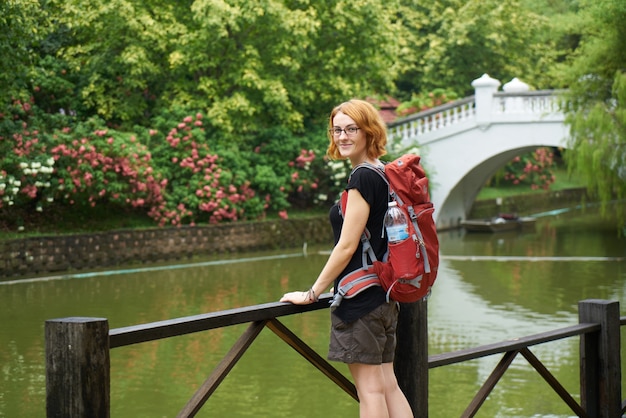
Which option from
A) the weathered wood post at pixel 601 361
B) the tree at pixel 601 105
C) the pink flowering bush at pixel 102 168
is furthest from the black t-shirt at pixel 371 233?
the tree at pixel 601 105

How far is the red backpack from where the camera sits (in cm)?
390

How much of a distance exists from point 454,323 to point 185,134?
1012 centimetres

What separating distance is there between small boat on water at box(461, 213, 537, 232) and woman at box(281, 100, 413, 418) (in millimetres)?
22763

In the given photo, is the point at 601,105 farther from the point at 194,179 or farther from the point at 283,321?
the point at 283,321

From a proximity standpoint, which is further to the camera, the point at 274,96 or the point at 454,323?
the point at 274,96

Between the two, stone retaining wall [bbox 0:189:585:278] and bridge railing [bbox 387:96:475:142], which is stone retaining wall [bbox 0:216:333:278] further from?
bridge railing [bbox 387:96:475:142]

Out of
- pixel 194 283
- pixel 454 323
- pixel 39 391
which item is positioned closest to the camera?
pixel 39 391

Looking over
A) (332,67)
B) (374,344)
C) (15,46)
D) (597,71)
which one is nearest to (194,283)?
(15,46)

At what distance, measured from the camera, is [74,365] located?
3227 millimetres

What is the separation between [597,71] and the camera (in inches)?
867

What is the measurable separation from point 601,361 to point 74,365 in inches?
123

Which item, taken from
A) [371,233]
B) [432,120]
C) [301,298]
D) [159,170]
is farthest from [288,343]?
[432,120]

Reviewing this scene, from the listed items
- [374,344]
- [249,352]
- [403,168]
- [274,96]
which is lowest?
[249,352]

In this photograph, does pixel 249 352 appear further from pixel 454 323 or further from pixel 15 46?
pixel 15 46
